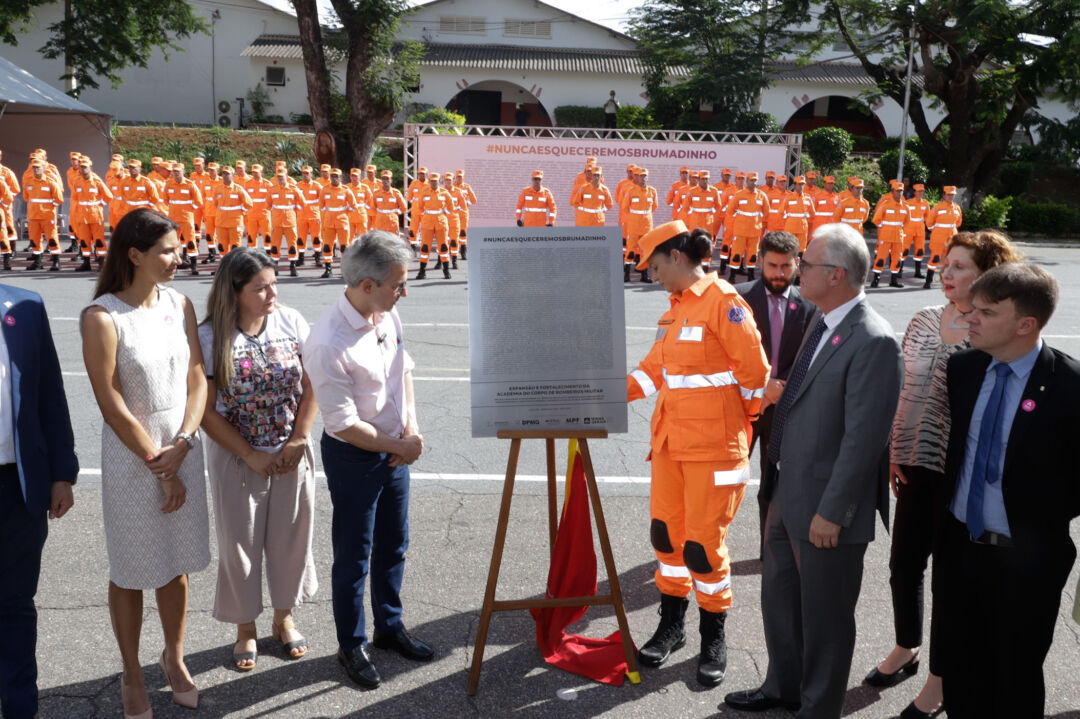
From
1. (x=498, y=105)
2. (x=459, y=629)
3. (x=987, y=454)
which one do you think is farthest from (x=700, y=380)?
(x=498, y=105)

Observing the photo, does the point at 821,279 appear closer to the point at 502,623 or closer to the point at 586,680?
the point at 586,680

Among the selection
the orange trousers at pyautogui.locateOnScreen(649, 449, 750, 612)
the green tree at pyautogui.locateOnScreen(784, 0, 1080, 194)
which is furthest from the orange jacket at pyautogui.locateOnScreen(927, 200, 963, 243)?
the orange trousers at pyautogui.locateOnScreen(649, 449, 750, 612)

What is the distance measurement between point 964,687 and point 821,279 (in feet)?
5.41

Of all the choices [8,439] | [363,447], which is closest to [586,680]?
[363,447]

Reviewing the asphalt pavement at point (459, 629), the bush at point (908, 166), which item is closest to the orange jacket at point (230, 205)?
the asphalt pavement at point (459, 629)

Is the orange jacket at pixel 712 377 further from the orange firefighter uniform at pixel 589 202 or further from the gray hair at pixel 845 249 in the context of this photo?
the orange firefighter uniform at pixel 589 202

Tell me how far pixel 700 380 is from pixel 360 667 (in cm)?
196

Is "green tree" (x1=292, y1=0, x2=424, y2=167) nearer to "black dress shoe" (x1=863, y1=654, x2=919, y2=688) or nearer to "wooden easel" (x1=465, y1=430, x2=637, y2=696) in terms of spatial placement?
"wooden easel" (x1=465, y1=430, x2=637, y2=696)

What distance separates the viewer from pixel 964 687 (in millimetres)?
3387

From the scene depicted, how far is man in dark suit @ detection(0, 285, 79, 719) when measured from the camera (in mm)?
3258

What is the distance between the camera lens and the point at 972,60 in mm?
30188

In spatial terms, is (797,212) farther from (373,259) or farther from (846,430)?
(373,259)

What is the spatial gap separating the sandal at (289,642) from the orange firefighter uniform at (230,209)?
14152mm

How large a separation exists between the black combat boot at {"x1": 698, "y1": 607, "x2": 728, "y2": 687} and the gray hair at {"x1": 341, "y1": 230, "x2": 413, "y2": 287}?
2102mm
